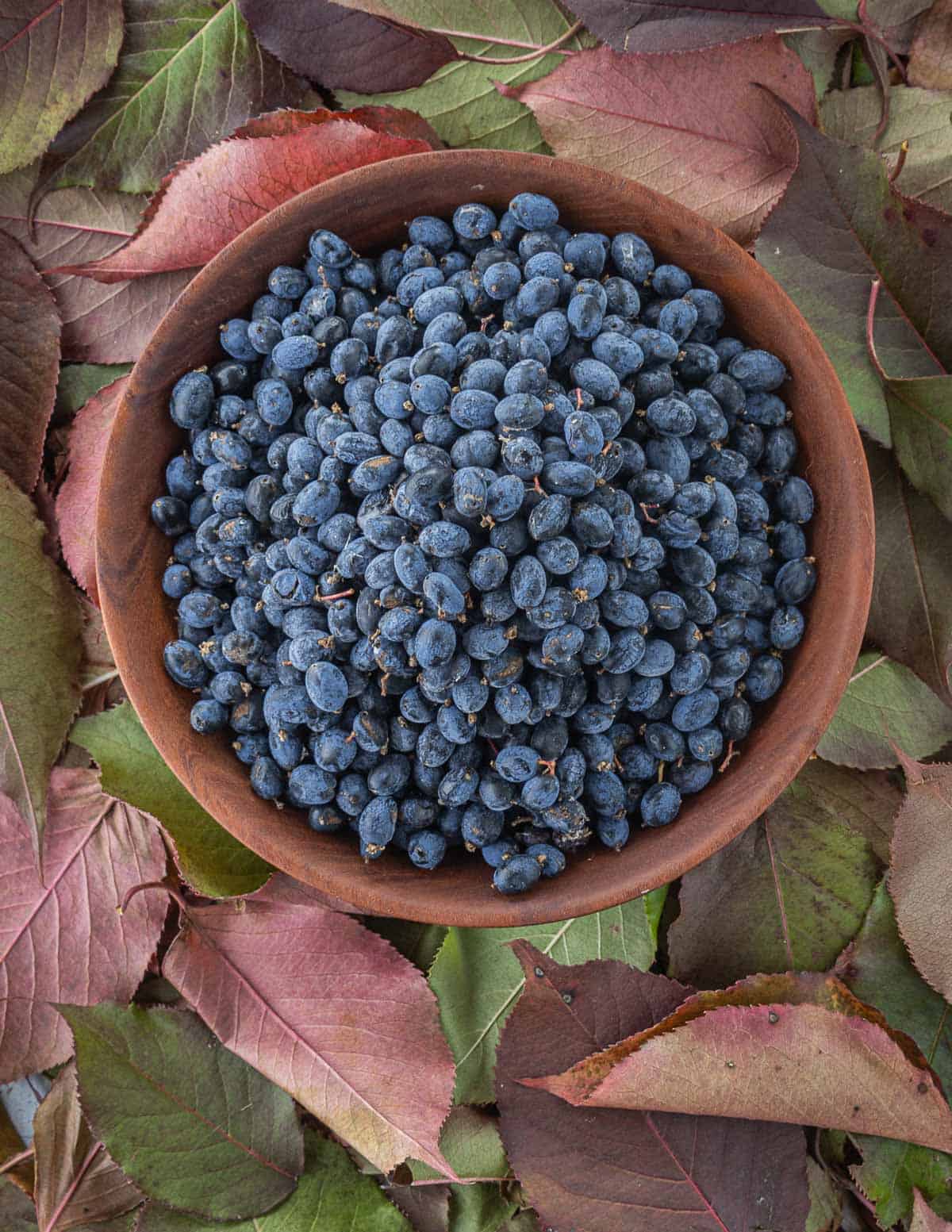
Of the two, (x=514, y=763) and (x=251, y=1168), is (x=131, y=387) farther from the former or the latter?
(x=251, y=1168)

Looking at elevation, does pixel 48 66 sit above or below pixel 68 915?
above

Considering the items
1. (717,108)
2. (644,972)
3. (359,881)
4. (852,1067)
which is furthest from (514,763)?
(717,108)

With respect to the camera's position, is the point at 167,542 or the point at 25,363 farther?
the point at 25,363

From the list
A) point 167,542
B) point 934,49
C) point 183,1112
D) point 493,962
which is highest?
point 934,49

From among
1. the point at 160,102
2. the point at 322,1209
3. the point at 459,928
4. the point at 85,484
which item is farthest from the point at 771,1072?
the point at 160,102

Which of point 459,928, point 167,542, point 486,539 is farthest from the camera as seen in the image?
point 459,928

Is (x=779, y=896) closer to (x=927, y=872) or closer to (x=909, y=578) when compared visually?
(x=927, y=872)
